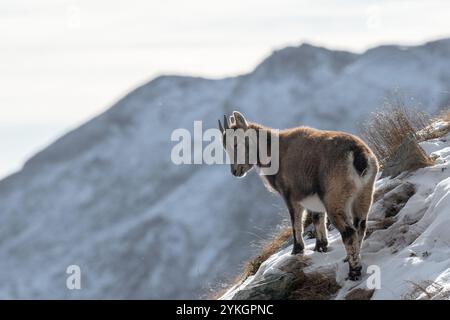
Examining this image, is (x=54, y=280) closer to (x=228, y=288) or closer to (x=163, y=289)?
(x=163, y=289)

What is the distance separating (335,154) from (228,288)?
19.7ft

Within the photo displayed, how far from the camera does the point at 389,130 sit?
1883cm

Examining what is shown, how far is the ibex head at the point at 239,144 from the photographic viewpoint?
16141 mm

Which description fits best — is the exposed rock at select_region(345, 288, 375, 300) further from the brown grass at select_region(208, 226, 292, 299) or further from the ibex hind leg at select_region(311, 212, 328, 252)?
the brown grass at select_region(208, 226, 292, 299)

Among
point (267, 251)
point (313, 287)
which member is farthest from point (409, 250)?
point (267, 251)

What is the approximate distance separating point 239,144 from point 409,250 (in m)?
3.95

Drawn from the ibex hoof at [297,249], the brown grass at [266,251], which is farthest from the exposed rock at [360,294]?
the brown grass at [266,251]

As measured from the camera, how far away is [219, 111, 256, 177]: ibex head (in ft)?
53.0

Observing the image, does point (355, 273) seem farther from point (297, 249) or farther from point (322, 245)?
point (297, 249)

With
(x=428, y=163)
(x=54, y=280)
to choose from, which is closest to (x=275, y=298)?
(x=428, y=163)

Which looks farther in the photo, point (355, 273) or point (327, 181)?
point (327, 181)

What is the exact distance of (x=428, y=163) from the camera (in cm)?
1608

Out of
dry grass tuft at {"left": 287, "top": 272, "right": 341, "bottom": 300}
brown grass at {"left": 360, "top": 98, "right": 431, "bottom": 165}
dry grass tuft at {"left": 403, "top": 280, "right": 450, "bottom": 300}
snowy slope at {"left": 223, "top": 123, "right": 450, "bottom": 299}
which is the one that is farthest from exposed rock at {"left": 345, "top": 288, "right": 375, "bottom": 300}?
brown grass at {"left": 360, "top": 98, "right": 431, "bottom": 165}
